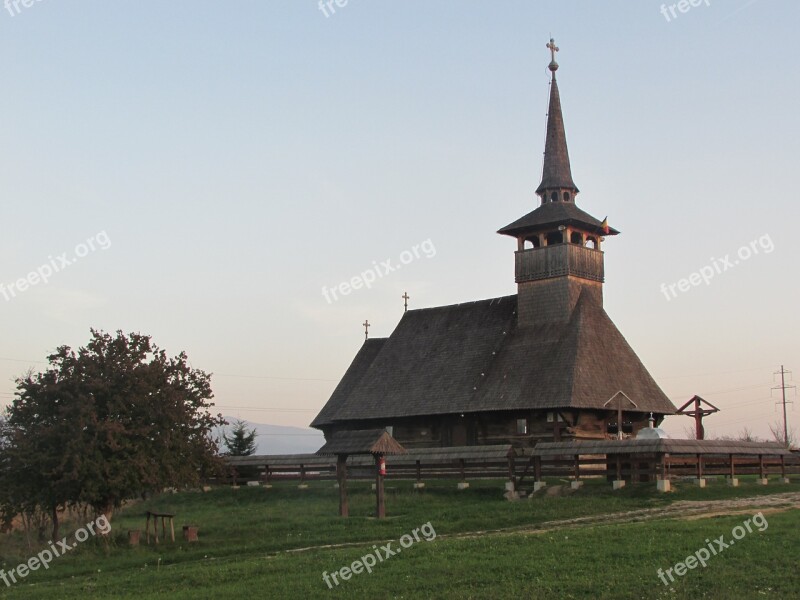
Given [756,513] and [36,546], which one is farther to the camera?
[36,546]

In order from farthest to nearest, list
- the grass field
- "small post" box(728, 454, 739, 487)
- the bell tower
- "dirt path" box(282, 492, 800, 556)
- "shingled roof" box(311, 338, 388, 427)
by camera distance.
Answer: "shingled roof" box(311, 338, 388, 427) < the bell tower < "small post" box(728, 454, 739, 487) < "dirt path" box(282, 492, 800, 556) < the grass field

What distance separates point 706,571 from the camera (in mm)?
17875

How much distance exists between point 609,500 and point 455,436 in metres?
18.1

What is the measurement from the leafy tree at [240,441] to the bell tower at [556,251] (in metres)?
18.2

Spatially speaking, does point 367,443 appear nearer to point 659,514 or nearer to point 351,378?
point 659,514

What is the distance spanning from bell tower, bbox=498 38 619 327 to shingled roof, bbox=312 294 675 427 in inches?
33.2

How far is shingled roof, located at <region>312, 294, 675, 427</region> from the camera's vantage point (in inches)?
1705

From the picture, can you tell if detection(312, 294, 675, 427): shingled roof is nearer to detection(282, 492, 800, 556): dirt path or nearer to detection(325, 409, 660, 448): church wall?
detection(325, 409, 660, 448): church wall

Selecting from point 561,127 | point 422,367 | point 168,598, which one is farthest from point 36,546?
point 561,127

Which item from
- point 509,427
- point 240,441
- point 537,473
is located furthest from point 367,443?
point 240,441

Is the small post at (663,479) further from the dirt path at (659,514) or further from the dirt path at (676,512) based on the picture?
the dirt path at (659,514)

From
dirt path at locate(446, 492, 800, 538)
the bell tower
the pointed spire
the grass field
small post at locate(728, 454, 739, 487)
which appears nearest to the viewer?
the grass field

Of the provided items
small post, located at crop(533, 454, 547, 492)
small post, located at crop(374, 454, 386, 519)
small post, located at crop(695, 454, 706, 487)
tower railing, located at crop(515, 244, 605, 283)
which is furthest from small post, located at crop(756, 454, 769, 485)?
tower railing, located at crop(515, 244, 605, 283)

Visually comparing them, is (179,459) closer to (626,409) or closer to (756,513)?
(756,513)
